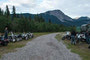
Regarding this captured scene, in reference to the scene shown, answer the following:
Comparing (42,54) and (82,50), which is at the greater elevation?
(42,54)

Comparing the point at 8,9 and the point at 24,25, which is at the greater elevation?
the point at 8,9

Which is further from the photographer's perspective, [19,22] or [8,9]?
[8,9]

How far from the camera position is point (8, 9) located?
387 feet

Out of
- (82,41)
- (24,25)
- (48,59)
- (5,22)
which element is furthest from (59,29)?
(48,59)

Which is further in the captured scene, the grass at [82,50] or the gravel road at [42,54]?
the grass at [82,50]

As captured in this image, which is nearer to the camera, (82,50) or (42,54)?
(42,54)

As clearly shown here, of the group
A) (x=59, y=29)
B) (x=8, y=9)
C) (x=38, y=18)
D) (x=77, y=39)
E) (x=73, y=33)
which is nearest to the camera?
(x=73, y=33)

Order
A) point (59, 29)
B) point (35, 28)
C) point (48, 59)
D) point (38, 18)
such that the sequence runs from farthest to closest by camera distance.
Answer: point (38, 18) < point (59, 29) < point (35, 28) < point (48, 59)

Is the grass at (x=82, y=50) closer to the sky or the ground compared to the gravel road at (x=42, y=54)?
closer to the ground

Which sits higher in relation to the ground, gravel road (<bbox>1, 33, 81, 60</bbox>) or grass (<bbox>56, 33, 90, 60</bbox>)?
gravel road (<bbox>1, 33, 81, 60</bbox>)

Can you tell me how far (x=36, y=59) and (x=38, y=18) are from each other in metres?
126

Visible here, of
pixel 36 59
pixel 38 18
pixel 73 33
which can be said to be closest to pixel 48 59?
pixel 36 59

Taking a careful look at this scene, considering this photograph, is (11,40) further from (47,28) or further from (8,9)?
(8,9)

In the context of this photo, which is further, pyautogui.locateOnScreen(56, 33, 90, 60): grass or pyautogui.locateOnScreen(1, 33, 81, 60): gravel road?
pyautogui.locateOnScreen(56, 33, 90, 60): grass
